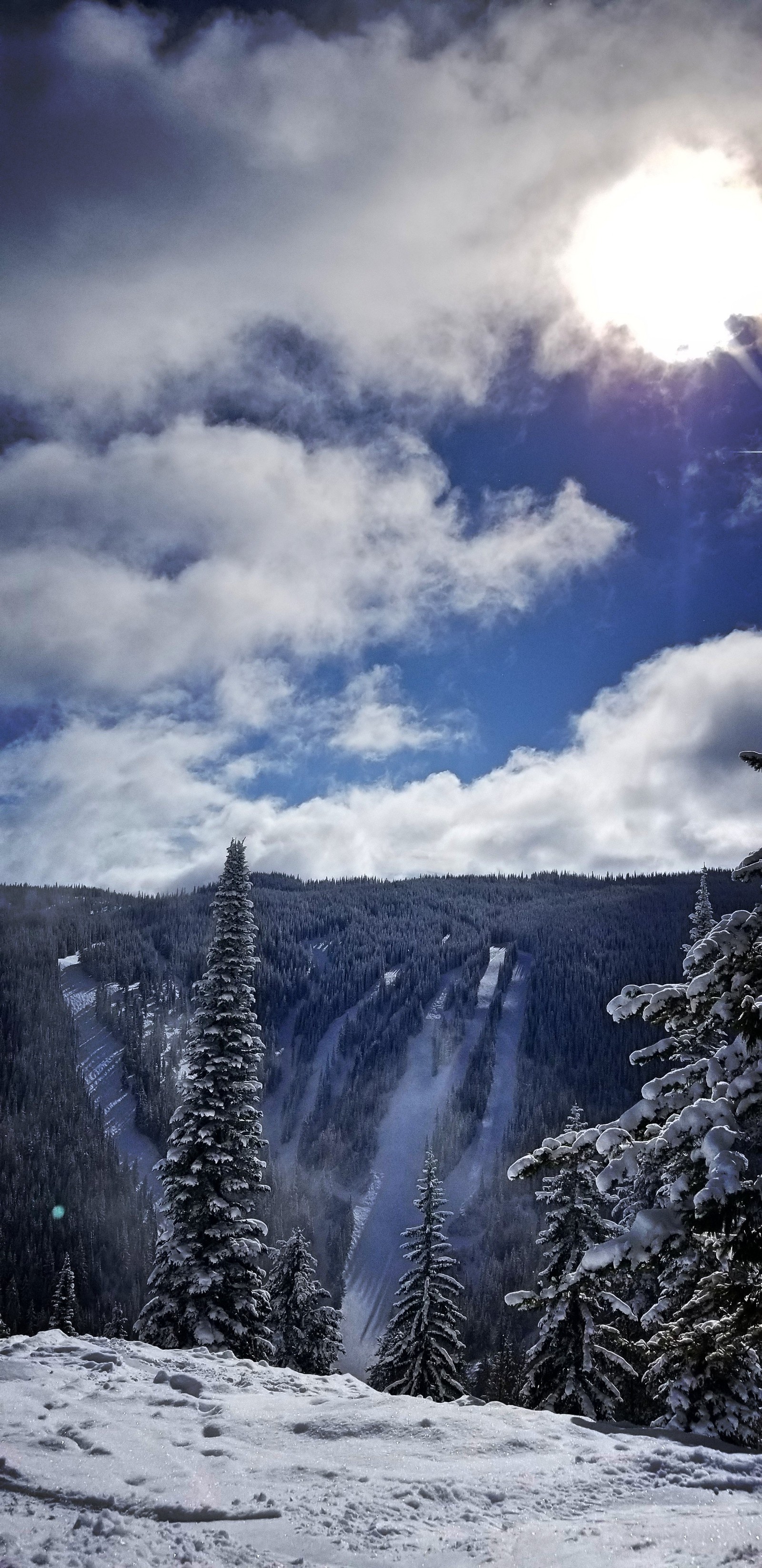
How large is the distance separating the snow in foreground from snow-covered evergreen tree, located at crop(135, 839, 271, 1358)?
10.6 meters

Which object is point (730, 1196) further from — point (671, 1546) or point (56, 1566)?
point (56, 1566)

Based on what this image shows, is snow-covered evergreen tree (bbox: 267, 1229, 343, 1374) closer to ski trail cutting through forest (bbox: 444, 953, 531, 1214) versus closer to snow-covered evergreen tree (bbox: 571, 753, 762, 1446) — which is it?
snow-covered evergreen tree (bbox: 571, 753, 762, 1446)

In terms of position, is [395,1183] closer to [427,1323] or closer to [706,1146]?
[427,1323]

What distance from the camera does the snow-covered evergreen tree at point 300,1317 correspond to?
95.0ft

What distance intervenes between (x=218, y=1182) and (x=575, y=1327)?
10.1 meters

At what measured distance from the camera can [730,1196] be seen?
15.5 ft

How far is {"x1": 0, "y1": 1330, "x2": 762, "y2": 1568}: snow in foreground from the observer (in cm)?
498

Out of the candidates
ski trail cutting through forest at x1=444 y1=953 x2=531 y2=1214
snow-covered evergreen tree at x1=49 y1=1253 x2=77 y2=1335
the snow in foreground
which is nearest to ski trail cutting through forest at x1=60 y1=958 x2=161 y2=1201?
ski trail cutting through forest at x1=444 y1=953 x2=531 y2=1214

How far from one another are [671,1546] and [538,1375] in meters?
18.7

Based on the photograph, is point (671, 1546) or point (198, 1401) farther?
point (198, 1401)

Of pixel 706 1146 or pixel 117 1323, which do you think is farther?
pixel 117 1323

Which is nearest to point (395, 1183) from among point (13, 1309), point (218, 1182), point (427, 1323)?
point (13, 1309)

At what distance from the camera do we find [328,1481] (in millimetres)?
6262

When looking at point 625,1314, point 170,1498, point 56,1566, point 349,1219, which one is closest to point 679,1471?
point 170,1498
